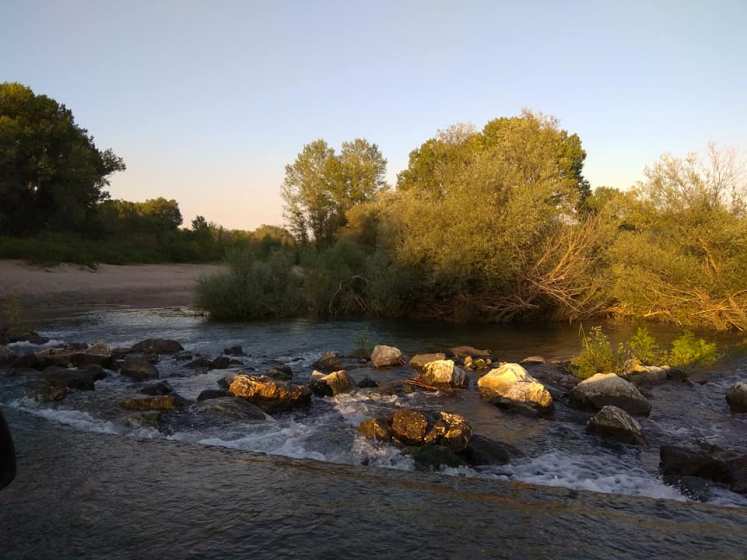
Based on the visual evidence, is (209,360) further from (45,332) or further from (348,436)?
(45,332)

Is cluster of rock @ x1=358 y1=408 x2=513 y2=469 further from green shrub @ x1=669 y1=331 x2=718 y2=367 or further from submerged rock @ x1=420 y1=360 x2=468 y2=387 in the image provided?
green shrub @ x1=669 y1=331 x2=718 y2=367

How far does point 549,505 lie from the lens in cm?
602

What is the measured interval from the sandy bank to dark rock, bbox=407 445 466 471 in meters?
21.9

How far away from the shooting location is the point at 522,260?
2292 cm

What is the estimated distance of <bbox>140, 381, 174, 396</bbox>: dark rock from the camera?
10852mm

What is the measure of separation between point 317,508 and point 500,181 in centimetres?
1999

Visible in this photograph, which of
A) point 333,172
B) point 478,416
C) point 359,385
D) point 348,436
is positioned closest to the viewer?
point 348,436

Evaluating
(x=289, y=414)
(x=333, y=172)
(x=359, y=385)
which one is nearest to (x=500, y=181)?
(x=359, y=385)

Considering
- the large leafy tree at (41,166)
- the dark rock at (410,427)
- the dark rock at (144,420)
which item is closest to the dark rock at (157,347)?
the dark rock at (144,420)

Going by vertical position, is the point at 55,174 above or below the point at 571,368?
above

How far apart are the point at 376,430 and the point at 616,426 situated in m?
3.79

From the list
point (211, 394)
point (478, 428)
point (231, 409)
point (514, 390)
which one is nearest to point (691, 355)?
point (514, 390)

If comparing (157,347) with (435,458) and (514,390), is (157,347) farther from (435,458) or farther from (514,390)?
(435,458)

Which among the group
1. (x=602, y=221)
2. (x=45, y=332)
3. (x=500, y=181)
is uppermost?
(x=500, y=181)
